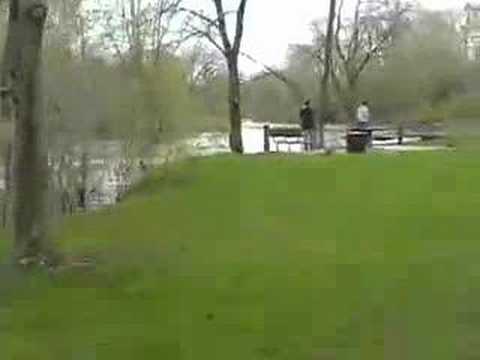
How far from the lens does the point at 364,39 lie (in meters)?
73.7

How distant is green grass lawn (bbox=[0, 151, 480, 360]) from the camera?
9086 mm

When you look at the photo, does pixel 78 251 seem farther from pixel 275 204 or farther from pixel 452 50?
pixel 452 50

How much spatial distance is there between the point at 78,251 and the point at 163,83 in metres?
24.9

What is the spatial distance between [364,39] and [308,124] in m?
40.6

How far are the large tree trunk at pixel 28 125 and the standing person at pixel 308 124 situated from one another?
2148cm

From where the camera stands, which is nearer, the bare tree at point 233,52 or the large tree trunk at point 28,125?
the large tree trunk at point 28,125

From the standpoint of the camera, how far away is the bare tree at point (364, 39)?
6944cm

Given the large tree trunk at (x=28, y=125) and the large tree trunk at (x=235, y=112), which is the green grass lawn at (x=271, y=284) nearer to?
the large tree trunk at (x=28, y=125)

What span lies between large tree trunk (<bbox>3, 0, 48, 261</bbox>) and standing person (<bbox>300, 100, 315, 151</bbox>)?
70.5 ft

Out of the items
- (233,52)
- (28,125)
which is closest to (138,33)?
(233,52)

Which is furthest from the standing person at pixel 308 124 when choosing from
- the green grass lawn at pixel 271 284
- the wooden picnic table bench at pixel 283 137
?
the green grass lawn at pixel 271 284

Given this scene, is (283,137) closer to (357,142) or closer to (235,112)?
(235,112)

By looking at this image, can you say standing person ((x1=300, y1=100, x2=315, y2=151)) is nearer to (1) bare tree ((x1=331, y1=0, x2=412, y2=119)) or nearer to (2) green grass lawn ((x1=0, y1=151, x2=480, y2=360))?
(2) green grass lawn ((x1=0, y1=151, x2=480, y2=360))

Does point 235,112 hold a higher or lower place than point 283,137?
higher
